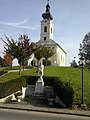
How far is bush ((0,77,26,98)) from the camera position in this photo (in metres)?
22.0

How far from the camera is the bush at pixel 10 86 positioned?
22016 millimetres

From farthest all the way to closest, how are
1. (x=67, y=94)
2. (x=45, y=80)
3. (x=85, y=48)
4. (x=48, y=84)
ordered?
(x=85, y=48), (x=45, y=80), (x=48, y=84), (x=67, y=94)

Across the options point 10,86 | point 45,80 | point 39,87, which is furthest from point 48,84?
point 10,86

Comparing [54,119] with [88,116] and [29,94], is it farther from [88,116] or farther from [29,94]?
[29,94]

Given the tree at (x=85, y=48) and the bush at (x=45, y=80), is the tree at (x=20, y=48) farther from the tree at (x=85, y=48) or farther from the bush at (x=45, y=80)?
the tree at (x=85, y=48)

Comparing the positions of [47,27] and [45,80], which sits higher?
[47,27]

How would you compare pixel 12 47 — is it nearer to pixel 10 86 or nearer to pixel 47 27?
pixel 10 86

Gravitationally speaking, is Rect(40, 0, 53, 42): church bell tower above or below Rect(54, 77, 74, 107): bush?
above

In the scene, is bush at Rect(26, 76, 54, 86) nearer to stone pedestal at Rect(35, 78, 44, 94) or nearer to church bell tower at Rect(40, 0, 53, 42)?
stone pedestal at Rect(35, 78, 44, 94)

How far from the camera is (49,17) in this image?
85625 mm

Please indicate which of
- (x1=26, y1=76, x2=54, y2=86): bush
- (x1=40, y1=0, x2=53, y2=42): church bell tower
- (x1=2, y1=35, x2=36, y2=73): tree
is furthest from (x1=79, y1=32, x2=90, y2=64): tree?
(x1=26, y1=76, x2=54, y2=86): bush

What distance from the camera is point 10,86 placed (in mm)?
22984

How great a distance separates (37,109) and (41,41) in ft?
217

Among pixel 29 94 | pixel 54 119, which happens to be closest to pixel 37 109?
pixel 54 119
